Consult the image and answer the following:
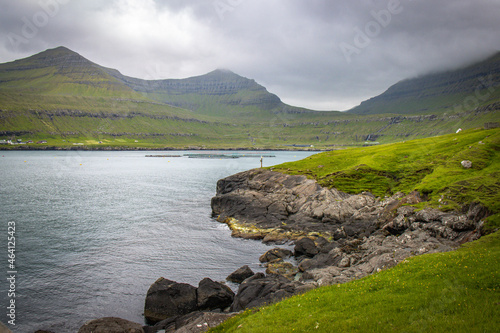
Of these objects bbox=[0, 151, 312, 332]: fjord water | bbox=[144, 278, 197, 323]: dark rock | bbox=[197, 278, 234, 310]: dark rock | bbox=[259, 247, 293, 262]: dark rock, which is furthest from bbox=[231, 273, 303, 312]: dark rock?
bbox=[259, 247, 293, 262]: dark rock

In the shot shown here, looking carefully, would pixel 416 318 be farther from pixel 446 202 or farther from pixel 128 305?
pixel 446 202

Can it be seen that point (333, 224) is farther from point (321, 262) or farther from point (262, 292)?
point (262, 292)

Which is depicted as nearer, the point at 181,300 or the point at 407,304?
the point at 407,304

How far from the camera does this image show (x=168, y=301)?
Answer: 91.2ft

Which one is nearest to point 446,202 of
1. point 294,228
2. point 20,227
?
point 294,228

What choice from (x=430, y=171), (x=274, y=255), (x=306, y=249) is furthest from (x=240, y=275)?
(x=430, y=171)

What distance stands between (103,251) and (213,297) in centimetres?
2397

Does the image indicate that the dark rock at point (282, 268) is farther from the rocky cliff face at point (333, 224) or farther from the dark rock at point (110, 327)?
the dark rock at point (110, 327)

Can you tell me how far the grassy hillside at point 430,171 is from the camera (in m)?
38.0

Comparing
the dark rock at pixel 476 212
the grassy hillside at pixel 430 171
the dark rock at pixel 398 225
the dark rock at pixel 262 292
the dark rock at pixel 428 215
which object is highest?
the grassy hillside at pixel 430 171

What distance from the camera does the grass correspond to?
45.3ft

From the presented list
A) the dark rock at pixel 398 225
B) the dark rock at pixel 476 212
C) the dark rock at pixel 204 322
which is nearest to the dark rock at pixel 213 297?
the dark rock at pixel 204 322

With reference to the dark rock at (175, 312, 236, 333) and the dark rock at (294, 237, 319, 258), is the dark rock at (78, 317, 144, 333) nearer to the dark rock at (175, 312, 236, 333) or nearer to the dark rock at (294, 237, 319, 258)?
the dark rock at (175, 312, 236, 333)

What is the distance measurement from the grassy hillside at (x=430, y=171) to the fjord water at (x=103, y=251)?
87.1 feet
